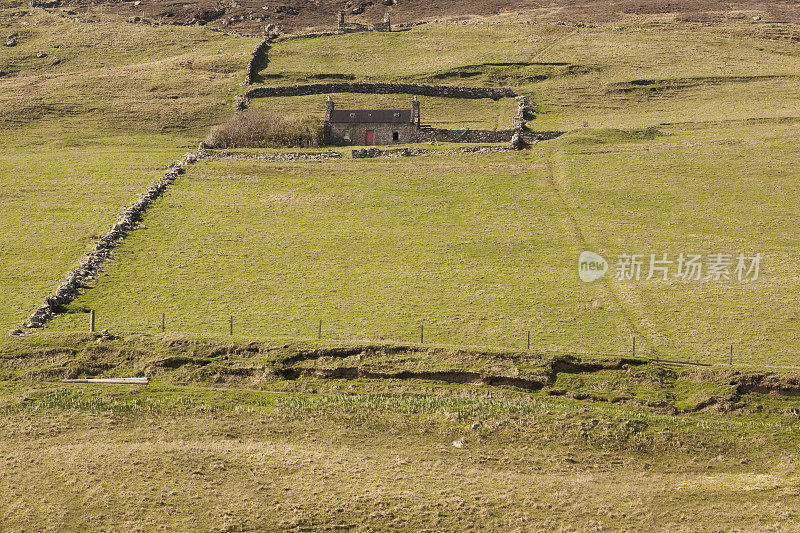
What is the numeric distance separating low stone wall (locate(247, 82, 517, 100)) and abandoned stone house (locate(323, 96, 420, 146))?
13.6m

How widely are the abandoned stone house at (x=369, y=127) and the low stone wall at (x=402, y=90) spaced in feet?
44.5

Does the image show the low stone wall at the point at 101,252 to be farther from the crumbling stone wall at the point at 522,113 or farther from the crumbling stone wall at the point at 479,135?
the crumbling stone wall at the point at 522,113

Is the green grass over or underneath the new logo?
over

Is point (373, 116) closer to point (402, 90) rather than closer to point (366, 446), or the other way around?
point (402, 90)

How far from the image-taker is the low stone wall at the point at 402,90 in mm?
96375

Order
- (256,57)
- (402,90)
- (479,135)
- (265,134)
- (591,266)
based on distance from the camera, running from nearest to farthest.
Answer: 1. (591,266)
2. (265,134)
3. (479,135)
4. (402,90)
5. (256,57)

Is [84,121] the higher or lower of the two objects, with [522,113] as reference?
lower

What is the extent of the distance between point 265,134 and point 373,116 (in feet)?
33.9

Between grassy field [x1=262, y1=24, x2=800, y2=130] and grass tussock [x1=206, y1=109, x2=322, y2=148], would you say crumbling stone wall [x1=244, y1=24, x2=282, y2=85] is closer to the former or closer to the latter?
grassy field [x1=262, y1=24, x2=800, y2=130]

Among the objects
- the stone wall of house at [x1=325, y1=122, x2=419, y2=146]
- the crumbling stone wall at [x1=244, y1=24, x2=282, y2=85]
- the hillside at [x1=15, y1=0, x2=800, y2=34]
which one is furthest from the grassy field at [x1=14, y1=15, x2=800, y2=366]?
the hillside at [x1=15, y1=0, x2=800, y2=34]

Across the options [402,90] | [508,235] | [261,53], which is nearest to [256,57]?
[261,53]

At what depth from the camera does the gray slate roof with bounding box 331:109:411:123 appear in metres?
→ 83.1

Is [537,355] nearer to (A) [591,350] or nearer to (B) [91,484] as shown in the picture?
(A) [591,350]

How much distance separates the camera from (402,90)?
317ft
